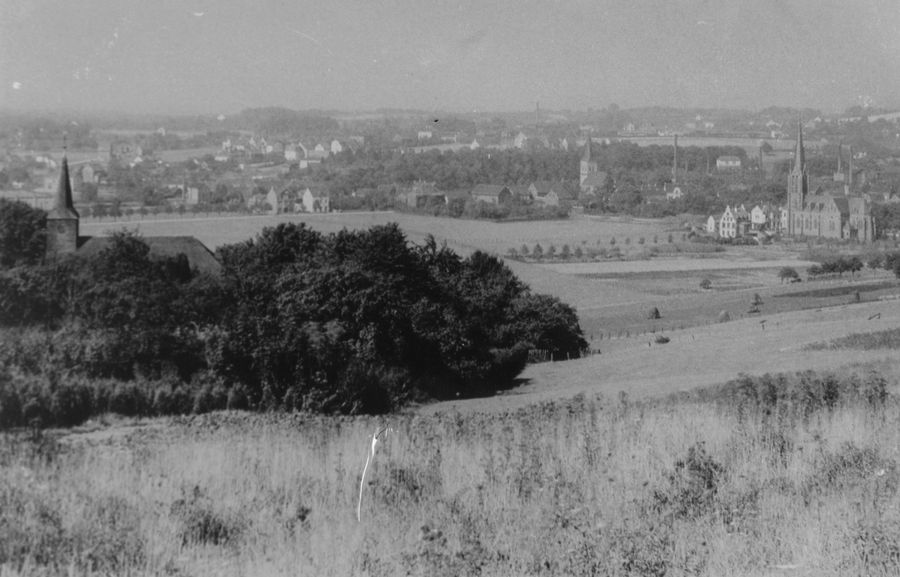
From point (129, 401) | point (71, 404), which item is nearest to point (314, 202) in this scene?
point (129, 401)

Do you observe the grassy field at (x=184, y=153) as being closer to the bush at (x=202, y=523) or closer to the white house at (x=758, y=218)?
the bush at (x=202, y=523)

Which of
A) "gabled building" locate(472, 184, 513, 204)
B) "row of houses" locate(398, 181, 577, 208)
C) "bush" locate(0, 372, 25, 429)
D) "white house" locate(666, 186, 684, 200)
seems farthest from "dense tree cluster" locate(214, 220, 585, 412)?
"white house" locate(666, 186, 684, 200)

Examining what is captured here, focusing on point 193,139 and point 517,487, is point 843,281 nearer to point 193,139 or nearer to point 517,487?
point 193,139

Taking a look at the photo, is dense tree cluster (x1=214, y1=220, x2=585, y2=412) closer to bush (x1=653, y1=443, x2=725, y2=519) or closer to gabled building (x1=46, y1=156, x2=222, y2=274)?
gabled building (x1=46, y1=156, x2=222, y2=274)

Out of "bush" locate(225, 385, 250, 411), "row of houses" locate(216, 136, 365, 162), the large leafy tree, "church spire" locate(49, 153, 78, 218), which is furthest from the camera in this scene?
"row of houses" locate(216, 136, 365, 162)

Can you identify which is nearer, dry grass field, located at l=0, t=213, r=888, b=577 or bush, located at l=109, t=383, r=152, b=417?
dry grass field, located at l=0, t=213, r=888, b=577

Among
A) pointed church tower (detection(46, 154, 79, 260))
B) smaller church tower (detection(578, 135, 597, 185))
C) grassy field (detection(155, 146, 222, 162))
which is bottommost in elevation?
pointed church tower (detection(46, 154, 79, 260))
